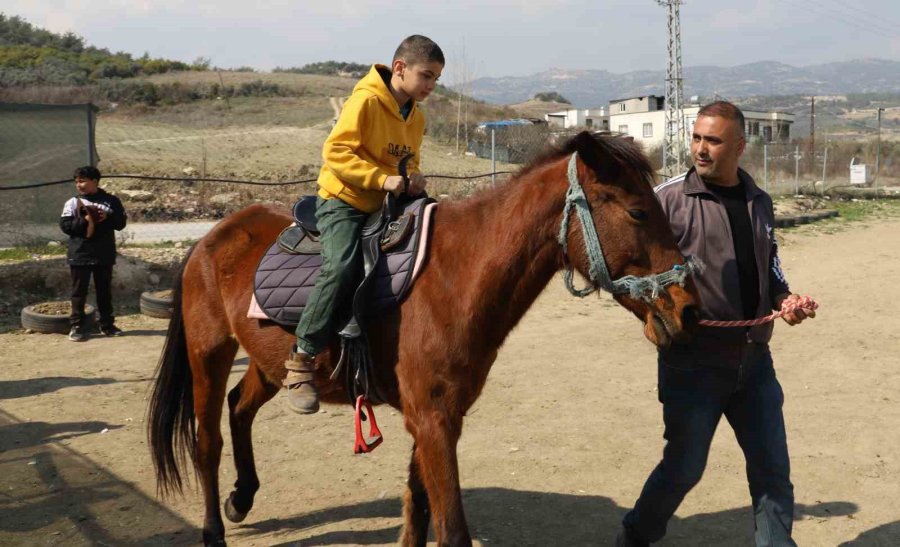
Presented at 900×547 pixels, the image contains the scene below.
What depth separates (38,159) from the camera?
11.7 metres

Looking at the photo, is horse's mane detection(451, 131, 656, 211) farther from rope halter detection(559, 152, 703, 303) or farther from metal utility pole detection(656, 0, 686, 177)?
metal utility pole detection(656, 0, 686, 177)

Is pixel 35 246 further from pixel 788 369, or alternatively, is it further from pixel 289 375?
pixel 788 369

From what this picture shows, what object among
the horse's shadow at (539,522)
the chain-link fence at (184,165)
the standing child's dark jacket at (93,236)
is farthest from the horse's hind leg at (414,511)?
the standing child's dark jacket at (93,236)

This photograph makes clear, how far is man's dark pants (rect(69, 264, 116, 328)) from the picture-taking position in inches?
348

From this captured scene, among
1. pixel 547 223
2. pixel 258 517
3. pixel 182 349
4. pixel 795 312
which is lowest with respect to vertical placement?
pixel 258 517

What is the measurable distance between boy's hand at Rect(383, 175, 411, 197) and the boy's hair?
0.55 m

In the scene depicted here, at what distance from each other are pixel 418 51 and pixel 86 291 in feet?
22.6

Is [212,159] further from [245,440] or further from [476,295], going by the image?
[476,295]

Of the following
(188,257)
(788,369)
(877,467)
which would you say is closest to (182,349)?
(188,257)

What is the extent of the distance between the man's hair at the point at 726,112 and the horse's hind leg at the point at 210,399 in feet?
9.14

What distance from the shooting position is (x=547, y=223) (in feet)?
10.1

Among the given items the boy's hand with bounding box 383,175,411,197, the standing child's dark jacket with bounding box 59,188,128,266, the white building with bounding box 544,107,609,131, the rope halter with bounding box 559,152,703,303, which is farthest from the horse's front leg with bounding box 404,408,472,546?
the white building with bounding box 544,107,609,131

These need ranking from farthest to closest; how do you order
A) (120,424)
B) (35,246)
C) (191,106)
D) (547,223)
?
(191,106) < (35,246) < (120,424) < (547,223)

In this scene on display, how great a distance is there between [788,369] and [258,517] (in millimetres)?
5238
